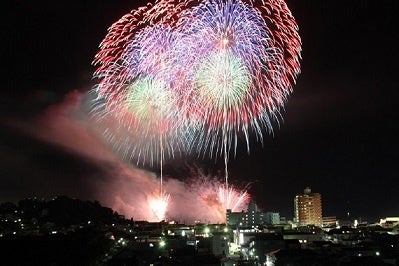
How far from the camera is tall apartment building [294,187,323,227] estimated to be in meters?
85.5

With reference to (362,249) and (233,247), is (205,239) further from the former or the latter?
(362,249)

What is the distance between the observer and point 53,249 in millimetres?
30812

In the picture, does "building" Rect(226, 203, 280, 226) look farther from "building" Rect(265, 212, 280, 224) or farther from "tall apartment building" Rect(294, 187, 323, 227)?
"tall apartment building" Rect(294, 187, 323, 227)

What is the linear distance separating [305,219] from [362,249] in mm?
59998

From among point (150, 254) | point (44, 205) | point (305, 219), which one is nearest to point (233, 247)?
point (150, 254)

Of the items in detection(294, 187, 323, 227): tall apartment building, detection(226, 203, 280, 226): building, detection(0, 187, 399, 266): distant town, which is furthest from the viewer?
detection(294, 187, 323, 227): tall apartment building

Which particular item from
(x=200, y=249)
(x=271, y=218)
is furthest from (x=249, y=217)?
(x=200, y=249)

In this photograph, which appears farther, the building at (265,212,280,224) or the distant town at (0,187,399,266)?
the building at (265,212,280,224)

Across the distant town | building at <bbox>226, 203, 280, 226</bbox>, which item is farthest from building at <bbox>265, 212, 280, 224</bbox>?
the distant town

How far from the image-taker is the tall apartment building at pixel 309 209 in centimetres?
8550

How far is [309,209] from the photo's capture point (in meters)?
85.6

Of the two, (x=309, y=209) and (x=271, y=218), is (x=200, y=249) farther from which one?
(x=309, y=209)

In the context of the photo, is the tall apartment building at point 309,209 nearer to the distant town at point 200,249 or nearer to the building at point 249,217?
the building at point 249,217

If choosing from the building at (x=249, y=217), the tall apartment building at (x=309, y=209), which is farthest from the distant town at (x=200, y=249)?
the tall apartment building at (x=309, y=209)
